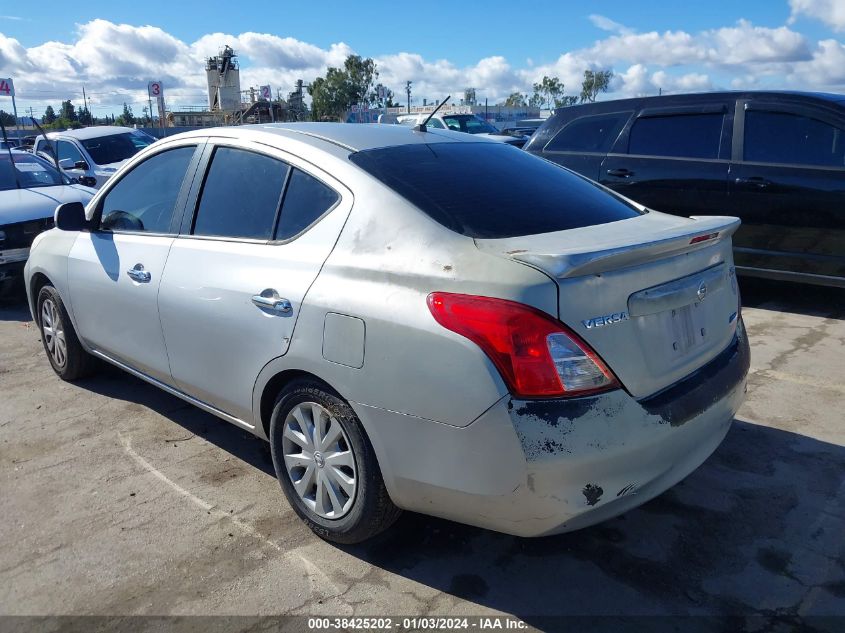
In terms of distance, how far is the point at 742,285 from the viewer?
7477 mm

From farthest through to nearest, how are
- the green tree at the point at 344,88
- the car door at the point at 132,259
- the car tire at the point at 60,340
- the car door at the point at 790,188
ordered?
the green tree at the point at 344,88
the car door at the point at 790,188
the car tire at the point at 60,340
the car door at the point at 132,259

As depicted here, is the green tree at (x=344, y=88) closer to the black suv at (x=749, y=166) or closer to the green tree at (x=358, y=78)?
the green tree at (x=358, y=78)

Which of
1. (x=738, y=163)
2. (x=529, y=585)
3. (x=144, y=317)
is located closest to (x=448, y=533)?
(x=529, y=585)

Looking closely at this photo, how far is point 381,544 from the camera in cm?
308

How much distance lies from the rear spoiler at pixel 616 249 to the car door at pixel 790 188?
11.6 ft

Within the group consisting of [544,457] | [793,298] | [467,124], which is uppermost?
[467,124]

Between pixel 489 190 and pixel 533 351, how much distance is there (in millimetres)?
1062

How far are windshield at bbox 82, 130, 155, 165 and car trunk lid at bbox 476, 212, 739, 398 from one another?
38.2 feet

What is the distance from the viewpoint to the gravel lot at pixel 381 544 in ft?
8.86

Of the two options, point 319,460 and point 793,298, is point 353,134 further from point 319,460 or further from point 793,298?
point 793,298

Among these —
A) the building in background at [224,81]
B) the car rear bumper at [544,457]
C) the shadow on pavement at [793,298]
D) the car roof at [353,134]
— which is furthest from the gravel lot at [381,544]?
the building in background at [224,81]

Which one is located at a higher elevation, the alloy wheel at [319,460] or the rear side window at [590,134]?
the rear side window at [590,134]

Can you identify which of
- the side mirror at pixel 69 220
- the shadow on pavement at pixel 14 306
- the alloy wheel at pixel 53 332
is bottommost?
the shadow on pavement at pixel 14 306

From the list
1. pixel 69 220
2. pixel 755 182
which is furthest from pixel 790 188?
pixel 69 220
